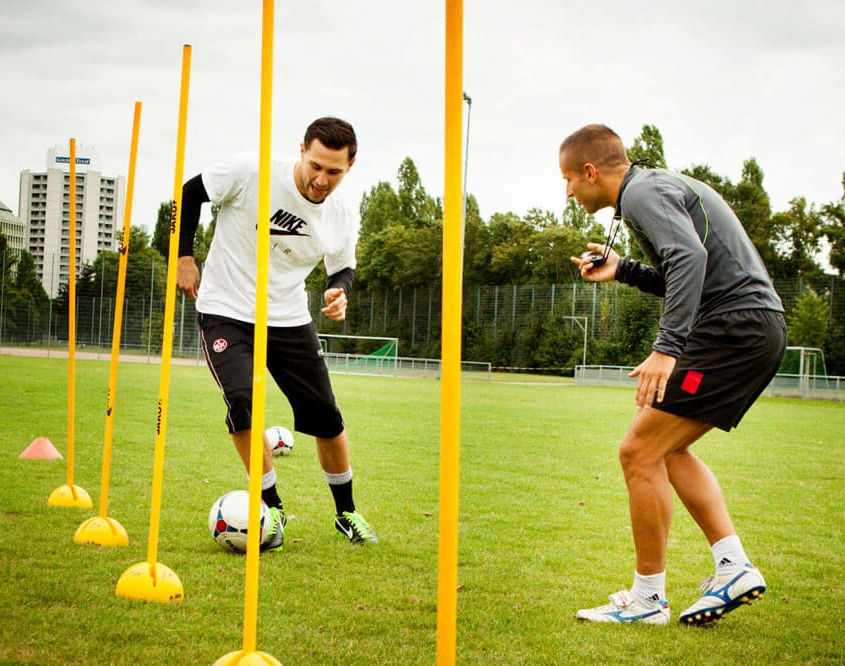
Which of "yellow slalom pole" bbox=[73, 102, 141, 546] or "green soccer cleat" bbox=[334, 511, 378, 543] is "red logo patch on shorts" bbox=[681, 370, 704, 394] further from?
"yellow slalom pole" bbox=[73, 102, 141, 546]

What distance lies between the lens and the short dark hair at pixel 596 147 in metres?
3.71

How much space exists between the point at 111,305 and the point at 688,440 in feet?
141

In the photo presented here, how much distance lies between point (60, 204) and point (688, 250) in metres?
7.73

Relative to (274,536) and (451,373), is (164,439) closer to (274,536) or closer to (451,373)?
(274,536)

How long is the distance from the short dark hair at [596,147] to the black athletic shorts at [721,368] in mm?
774

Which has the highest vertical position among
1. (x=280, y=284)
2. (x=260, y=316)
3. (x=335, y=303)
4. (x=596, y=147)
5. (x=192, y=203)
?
(x=596, y=147)

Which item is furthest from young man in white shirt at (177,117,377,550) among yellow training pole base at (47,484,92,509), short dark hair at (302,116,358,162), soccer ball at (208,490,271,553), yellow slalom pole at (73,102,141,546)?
yellow training pole base at (47,484,92,509)

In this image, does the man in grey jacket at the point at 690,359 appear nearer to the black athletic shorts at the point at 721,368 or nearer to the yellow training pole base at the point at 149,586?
the black athletic shorts at the point at 721,368

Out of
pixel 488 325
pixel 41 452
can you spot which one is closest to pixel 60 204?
pixel 41 452

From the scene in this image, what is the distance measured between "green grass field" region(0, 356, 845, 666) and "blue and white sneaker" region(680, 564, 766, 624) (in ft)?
0.22

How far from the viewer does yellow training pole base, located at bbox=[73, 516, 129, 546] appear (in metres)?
4.65

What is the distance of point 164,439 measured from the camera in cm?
363

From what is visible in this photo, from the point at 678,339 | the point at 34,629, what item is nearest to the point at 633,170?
the point at 678,339

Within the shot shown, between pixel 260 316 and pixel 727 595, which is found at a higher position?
pixel 260 316
